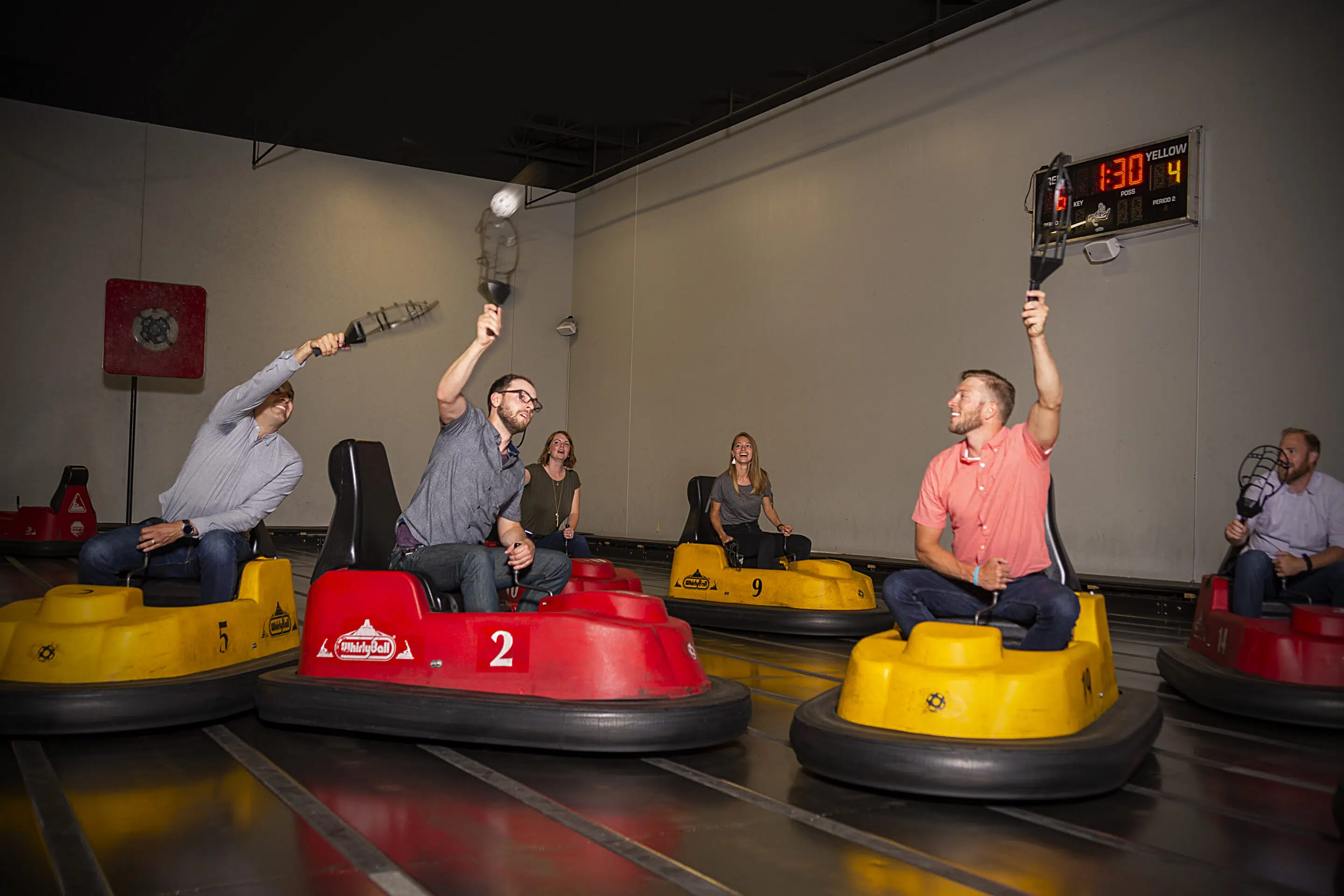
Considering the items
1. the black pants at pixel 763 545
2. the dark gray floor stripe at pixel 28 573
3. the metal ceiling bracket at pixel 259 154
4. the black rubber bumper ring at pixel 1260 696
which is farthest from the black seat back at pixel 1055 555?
the metal ceiling bracket at pixel 259 154

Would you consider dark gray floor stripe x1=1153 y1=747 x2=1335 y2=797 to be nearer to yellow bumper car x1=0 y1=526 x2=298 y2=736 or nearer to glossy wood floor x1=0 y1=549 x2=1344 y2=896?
glossy wood floor x1=0 y1=549 x2=1344 y2=896

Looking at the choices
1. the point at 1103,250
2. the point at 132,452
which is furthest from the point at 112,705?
the point at 132,452

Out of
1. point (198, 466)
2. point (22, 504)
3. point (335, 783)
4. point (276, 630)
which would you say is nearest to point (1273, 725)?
point (335, 783)

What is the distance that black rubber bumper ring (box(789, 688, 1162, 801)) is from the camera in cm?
247

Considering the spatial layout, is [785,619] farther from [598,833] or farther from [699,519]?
[598,833]

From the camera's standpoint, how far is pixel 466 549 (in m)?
3.26

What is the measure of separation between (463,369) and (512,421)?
0.86 ft

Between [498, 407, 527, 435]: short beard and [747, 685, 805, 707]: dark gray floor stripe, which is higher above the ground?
[498, 407, 527, 435]: short beard

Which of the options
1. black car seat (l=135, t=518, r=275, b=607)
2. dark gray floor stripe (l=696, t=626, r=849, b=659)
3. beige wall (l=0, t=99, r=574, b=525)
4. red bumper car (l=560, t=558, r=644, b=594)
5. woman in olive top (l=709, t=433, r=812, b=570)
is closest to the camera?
black car seat (l=135, t=518, r=275, b=607)

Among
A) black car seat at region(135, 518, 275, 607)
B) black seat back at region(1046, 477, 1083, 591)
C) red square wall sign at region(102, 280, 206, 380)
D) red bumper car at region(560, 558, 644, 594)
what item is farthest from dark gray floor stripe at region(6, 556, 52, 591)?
black seat back at region(1046, 477, 1083, 591)

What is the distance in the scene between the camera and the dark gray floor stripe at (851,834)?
201 centimetres

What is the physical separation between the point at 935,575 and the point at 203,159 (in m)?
10.4

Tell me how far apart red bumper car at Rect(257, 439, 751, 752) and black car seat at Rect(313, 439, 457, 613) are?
13 cm

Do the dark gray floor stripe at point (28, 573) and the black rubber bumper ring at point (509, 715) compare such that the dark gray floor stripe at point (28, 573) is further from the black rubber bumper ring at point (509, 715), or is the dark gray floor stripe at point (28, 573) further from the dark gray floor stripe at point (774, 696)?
the dark gray floor stripe at point (774, 696)
